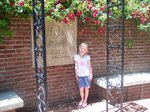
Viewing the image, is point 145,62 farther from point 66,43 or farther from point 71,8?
point 71,8

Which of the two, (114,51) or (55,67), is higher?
(114,51)

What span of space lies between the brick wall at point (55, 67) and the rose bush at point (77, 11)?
285mm

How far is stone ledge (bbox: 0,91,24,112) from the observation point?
3.57 metres

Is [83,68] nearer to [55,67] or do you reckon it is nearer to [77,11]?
[55,67]

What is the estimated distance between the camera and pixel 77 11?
4.55m

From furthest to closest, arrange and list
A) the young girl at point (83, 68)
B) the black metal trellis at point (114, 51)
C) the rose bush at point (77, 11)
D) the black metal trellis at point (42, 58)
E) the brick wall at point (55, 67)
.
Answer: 1. the young girl at point (83, 68)
2. the brick wall at point (55, 67)
3. the black metal trellis at point (114, 51)
4. the rose bush at point (77, 11)
5. the black metal trellis at point (42, 58)

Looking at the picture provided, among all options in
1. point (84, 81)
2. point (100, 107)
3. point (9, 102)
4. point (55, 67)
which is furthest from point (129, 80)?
point (9, 102)

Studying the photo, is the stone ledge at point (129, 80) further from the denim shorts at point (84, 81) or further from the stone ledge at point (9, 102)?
the stone ledge at point (9, 102)

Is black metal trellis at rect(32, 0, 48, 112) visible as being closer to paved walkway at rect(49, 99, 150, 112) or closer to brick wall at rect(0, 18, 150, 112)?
brick wall at rect(0, 18, 150, 112)

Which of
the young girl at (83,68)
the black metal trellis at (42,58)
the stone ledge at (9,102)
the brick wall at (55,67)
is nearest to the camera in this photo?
the black metal trellis at (42,58)

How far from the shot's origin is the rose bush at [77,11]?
3807mm

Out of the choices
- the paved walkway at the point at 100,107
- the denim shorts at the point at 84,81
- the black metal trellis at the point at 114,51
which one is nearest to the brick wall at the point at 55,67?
the paved walkway at the point at 100,107

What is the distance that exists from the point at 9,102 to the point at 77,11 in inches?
84.2

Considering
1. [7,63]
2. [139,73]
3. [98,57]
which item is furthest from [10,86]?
[139,73]
